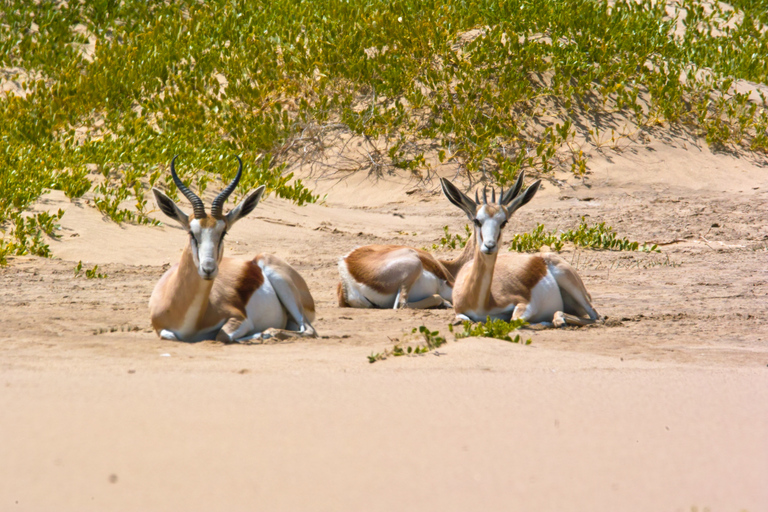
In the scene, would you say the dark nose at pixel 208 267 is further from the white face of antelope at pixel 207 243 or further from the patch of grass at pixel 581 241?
the patch of grass at pixel 581 241

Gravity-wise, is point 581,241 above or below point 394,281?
above

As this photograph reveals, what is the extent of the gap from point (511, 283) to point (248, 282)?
2.63 meters

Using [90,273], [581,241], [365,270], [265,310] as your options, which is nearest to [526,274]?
[365,270]

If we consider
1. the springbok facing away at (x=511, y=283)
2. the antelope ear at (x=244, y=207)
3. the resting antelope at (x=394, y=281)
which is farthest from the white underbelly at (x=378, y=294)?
the antelope ear at (x=244, y=207)

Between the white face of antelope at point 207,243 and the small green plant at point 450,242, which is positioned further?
the small green plant at point 450,242

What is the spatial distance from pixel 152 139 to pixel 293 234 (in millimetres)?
4298

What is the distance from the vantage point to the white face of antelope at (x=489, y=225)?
7312 mm

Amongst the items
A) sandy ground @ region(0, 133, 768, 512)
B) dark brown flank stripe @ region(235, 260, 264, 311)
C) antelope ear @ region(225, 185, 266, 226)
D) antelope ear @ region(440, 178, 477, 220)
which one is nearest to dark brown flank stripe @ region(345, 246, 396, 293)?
sandy ground @ region(0, 133, 768, 512)

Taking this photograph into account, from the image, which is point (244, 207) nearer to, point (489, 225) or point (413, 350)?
point (413, 350)

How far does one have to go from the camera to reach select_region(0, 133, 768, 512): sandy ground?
2.86 m

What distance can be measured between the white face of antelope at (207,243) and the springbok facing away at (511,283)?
2464mm

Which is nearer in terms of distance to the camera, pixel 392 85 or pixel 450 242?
pixel 450 242

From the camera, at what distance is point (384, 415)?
12.2 ft

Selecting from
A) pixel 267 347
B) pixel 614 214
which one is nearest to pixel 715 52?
pixel 614 214
